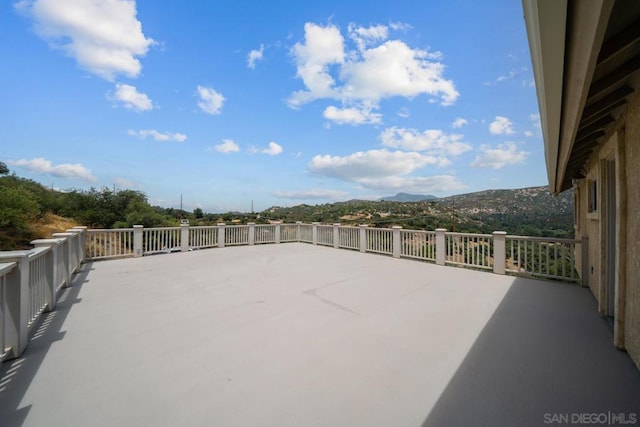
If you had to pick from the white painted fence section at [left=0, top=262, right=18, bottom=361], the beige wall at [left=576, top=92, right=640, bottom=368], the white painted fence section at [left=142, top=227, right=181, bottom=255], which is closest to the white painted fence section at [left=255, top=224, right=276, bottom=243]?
the white painted fence section at [left=142, top=227, right=181, bottom=255]

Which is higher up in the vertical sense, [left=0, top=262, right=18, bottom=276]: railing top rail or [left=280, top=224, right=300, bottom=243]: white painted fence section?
[left=0, top=262, right=18, bottom=276]: railing top rail

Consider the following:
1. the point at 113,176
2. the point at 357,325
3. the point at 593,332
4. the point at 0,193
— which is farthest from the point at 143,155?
the point at 593,332

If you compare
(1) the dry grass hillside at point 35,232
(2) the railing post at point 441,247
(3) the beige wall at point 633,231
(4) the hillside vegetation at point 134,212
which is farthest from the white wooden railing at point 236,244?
(1) the dry grass hillside at point 35,232

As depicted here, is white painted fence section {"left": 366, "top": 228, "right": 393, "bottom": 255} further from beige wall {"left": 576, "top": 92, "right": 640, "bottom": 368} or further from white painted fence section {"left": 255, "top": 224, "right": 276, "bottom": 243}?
beige wall {"left": 576, "top": 92, "right": 640, "bottom": 368}

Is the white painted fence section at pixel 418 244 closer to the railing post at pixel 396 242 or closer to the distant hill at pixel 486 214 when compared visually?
the railing post at pixel 396 242

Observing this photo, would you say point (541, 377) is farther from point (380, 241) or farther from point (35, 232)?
point (35, 232)

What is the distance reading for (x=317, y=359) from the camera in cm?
231

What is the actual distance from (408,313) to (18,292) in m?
4.14

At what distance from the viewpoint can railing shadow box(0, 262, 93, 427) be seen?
1.67 metres

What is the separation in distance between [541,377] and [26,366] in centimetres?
438

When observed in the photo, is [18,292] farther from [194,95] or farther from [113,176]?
[113,176]

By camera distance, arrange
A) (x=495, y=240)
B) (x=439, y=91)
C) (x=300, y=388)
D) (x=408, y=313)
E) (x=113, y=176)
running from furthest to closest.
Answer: (x=113, y=176) < (x=439, y=91) < (x=495, y=240) < (x=408, y=313) < (x=300, y=388)

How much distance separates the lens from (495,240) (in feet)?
18.6

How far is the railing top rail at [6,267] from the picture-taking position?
204 cm
